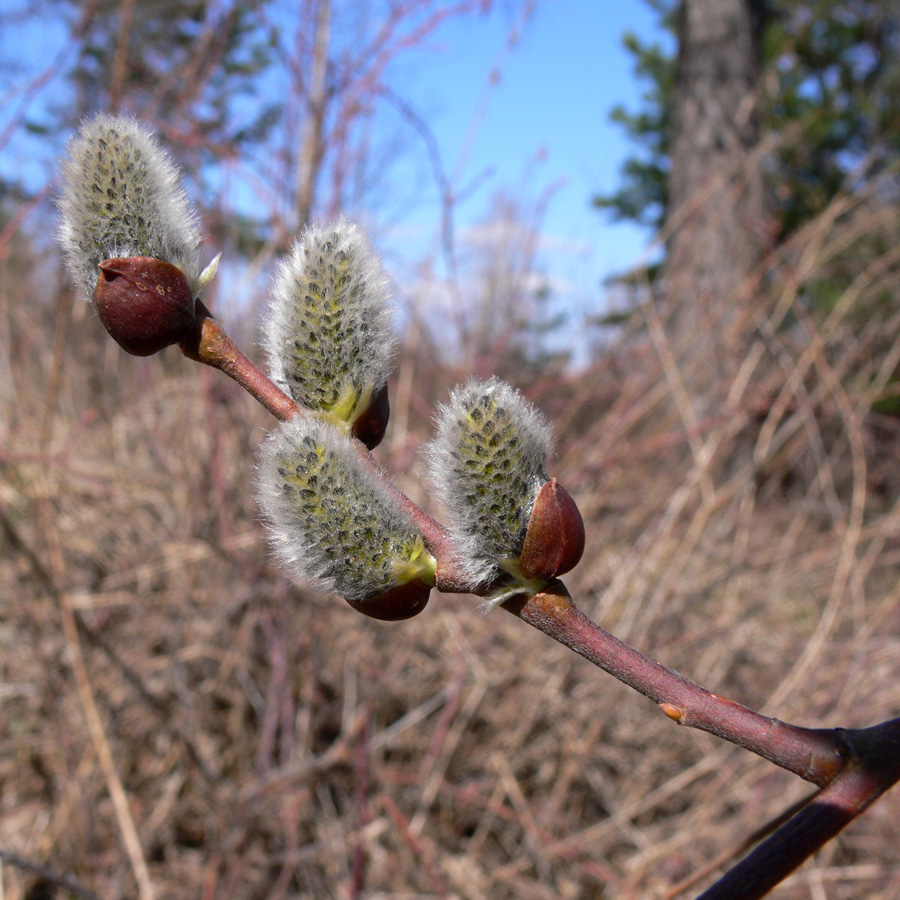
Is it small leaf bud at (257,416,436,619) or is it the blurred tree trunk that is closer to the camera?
small leaf bud at (257,416,436,619)

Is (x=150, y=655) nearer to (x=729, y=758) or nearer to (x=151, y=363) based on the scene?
(x=151, y=363)

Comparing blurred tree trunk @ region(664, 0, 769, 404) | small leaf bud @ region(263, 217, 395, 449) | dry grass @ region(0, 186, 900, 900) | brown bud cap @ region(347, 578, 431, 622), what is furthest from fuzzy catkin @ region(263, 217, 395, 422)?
blurred tree trunk @ region(664, 0, 769, 404)

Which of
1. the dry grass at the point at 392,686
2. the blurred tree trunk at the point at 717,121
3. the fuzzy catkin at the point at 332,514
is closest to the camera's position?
the fuzzy catkin at the point at 332,514

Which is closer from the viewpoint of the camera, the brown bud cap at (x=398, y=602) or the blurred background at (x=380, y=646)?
the brown bud cap at (x=398, y=602)

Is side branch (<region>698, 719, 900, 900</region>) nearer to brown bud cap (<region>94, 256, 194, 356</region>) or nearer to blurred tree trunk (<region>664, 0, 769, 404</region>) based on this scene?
brown bud cap (<region>94, 256, 194, 356</region>)

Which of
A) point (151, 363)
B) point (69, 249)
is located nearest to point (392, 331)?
point (69, 249)

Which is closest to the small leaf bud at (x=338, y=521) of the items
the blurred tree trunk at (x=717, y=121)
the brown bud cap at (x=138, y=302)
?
the brown bud cap at (x=138, y=302)

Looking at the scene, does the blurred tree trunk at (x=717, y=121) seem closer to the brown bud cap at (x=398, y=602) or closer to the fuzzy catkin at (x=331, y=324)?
the fuzzy catkin at (x=331, y=324)
